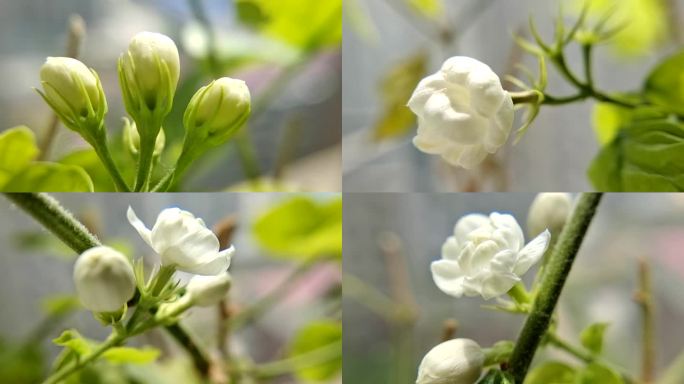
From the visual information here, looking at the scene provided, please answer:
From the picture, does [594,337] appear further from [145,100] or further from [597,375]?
[145,100]

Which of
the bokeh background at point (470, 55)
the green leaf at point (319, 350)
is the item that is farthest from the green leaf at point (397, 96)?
the green leaf at point (319, 350)

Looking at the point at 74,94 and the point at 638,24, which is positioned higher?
the point at 74,94

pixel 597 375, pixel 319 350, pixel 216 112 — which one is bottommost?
pixel 319 350

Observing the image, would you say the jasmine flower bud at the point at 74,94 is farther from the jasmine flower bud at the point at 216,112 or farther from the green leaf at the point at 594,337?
the green leaf at the point at 594,337

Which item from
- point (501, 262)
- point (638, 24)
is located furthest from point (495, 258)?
point (638, 24)

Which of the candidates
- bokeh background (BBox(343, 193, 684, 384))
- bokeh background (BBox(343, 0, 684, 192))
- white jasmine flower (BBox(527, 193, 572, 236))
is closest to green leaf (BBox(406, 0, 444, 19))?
bokeh background (BBox(343, 0, 684, 192))

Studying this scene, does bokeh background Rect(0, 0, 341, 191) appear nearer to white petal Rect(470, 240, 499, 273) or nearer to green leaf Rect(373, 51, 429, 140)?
green leaf Rect(373, 51, 429, 140)
